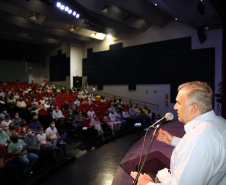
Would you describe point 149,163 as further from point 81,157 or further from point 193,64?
point 193,64

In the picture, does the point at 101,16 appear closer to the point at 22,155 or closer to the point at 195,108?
the point at 22,155

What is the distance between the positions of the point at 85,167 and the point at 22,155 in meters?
1.48

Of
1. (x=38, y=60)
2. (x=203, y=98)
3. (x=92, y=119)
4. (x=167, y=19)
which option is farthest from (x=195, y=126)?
(x=38, y=60)

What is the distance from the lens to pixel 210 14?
735cm

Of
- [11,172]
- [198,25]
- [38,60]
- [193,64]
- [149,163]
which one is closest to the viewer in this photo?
[149,163]

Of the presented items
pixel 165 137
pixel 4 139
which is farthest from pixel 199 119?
pixel 4 139

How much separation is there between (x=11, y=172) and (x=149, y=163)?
2.78 m

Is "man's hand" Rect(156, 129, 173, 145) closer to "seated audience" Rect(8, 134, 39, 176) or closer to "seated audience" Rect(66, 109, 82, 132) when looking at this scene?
"seated audience" Rect(8, 134, 39, 176)

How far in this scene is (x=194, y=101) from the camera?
104cm

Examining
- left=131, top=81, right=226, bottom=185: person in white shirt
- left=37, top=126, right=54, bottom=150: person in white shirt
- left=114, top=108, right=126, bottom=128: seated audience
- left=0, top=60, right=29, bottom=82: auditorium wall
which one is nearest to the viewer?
left=131, top=81, right=226, bottom=185: person in white shirt

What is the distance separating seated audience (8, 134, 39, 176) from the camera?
3.70 metres

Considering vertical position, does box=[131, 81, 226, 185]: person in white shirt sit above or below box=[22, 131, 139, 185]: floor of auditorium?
above

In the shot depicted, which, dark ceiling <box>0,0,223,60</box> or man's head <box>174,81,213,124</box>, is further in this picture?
dark ceiling <box>0,0,223,60</box>

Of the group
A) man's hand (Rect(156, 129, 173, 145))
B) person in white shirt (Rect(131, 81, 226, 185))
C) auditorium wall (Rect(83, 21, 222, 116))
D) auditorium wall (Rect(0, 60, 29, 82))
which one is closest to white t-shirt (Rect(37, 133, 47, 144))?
man's hand (Rect(156, 129, 173, 145))
